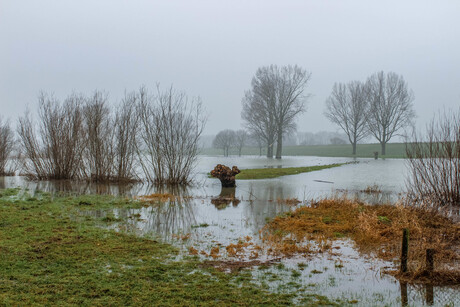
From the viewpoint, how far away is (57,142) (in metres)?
21.8

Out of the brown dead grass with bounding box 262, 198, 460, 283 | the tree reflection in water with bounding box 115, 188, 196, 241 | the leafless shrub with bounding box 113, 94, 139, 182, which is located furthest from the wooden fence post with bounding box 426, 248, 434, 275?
the leafless shrub with bounding box 113, 94, 139, 182

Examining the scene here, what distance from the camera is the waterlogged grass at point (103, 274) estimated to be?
15.2 feet

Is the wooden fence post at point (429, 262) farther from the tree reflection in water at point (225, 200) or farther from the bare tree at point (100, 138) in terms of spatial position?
the bare tree at point (100, 138)

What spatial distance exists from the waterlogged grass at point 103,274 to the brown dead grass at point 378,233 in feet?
6.80

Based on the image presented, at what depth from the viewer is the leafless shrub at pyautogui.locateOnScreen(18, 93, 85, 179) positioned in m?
21.7

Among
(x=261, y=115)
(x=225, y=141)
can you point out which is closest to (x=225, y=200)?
(x=261, y=115)

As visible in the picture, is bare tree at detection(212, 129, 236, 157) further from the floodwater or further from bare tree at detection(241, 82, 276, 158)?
the floodwater

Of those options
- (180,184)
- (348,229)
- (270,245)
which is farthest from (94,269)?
(180,184)

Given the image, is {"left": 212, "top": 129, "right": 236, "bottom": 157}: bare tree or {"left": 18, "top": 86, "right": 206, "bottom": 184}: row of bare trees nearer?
{"left": 18, "top": 86, "right": 206, "bottom": 184}: row of bare trees

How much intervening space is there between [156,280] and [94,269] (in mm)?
1095

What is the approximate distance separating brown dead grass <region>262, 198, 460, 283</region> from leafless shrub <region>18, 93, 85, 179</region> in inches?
613

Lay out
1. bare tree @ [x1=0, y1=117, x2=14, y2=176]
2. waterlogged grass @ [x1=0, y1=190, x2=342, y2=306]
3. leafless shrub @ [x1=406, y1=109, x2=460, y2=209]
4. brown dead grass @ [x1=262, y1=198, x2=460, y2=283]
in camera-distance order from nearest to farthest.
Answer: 1. waterlogged grass @ [x1=0, y1=190, x2=342, y2=306]
2. brown dead grass @ [x1=262, y1=198, x2=460, y2=283]
3. leafless shrub @ [x1=406, y1=109, x2=460, y2=209]
4. bare tree @ [x1=0, y1=117, x2=14, y2=176]

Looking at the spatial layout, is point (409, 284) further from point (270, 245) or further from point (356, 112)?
point (356, 112)

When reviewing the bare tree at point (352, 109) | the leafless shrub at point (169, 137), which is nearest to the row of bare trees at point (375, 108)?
the bare tree at point (352, 109)
